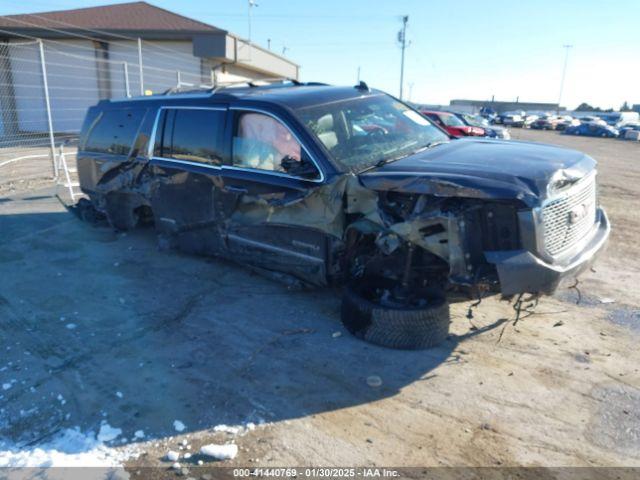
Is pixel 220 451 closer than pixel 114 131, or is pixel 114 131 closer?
pixel 220 451

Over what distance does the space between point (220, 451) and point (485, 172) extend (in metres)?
2.55

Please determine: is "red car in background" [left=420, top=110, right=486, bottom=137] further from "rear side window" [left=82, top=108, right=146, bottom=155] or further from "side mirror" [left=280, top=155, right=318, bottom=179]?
"side mirror" [left=280, top=155, right=318, bottom=179]

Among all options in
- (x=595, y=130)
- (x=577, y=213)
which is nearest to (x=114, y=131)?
(x=577, y=213)

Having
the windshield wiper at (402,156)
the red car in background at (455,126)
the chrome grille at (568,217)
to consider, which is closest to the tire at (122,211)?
the windshield wiper at (402,156)

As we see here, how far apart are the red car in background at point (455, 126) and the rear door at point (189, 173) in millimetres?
13221

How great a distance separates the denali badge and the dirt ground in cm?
104

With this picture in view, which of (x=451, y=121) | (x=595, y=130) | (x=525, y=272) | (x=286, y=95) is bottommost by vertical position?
(x=595, y=130)

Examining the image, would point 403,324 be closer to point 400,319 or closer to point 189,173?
point 400,319

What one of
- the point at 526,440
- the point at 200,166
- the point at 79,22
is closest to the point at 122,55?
the point at 79,22

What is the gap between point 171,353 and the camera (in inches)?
159

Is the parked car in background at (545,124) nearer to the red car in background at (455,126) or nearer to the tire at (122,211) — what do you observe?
the red car in background at (455,126)

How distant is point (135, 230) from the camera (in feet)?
24.6

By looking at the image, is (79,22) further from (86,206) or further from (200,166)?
(200,166)

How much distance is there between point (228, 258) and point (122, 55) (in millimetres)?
20161
